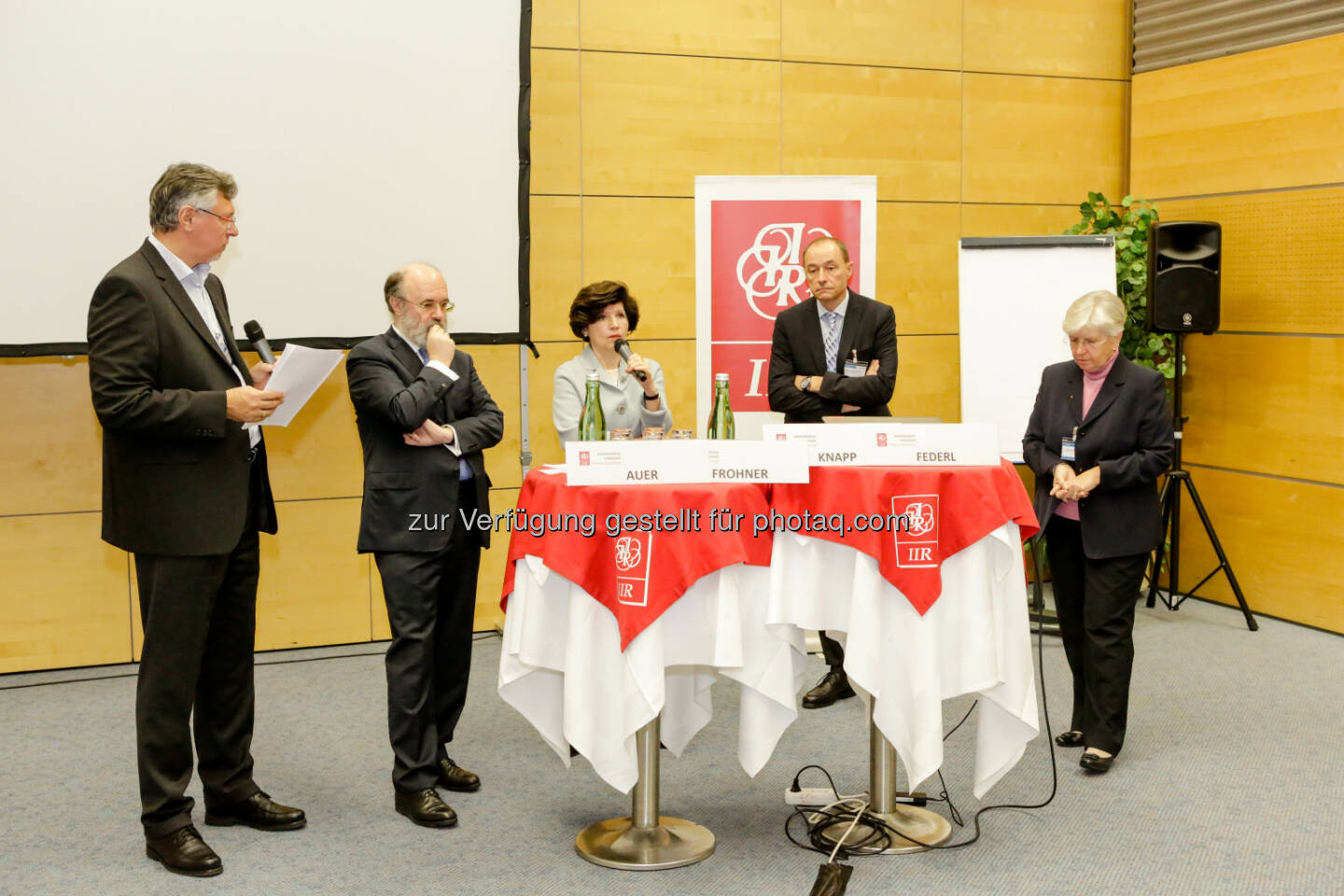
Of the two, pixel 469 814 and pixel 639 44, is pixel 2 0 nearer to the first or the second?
pixel 639 44

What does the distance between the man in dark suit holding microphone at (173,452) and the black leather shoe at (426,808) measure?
1.81 feet

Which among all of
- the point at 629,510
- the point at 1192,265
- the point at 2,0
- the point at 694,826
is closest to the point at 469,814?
the point at 694,826

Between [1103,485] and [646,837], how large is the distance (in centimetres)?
183

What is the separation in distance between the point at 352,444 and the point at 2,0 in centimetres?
220

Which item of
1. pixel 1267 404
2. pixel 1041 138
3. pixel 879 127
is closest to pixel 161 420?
pixel 879 127

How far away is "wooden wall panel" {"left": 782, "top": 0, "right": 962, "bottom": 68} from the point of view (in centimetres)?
591

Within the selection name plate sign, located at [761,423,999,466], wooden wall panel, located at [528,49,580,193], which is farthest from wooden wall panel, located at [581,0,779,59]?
name plate sign, located at [761,423,999,466]

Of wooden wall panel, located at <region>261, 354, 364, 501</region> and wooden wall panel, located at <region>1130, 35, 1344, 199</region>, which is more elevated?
wooden wall panel, located at <region>1130, 35, 1344, 199</region>

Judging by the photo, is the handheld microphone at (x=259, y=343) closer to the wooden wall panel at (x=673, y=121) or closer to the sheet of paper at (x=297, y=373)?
the sheet of paper at (x=297, y=373)

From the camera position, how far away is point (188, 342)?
3.04m

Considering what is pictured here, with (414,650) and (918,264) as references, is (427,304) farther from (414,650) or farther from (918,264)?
(918,264)

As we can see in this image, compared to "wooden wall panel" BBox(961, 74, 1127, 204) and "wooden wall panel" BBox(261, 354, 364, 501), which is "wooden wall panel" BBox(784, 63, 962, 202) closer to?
"wooden wall panel" BBox(961, 74, 1127, 204)

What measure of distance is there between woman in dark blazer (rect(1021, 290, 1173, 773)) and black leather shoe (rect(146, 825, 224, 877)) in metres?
2.66

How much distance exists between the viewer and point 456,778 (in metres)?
3.63
